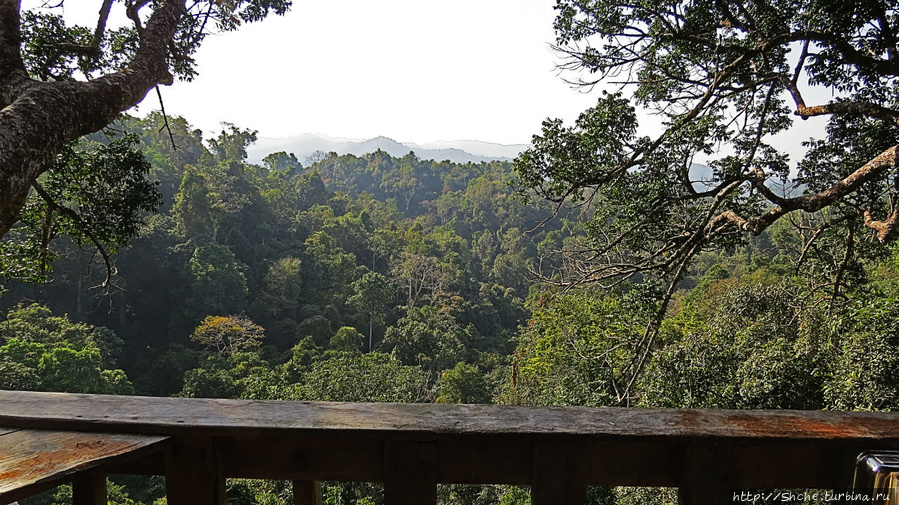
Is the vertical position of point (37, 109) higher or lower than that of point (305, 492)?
higher

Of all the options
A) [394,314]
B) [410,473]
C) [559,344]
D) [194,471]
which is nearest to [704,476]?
[410,473]

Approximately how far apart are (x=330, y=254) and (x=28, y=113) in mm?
25602

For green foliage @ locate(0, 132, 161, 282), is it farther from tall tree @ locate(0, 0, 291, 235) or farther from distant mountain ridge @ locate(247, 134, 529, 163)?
distant mountain ridge @ locate(247, 134, 529, 163)

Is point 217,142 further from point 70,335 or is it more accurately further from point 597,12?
point 597,12

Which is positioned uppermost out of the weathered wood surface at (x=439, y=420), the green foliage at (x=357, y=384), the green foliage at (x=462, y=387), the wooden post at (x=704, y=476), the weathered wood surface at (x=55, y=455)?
the weathered wood surface at (x=439, y=420)

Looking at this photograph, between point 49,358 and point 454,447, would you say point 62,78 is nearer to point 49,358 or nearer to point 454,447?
point 454,447

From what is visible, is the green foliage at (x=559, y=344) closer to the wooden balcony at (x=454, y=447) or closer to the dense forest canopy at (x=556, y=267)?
the dense forest canopy at (x=556, y=267)

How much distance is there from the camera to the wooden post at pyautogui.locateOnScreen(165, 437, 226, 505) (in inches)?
31.4

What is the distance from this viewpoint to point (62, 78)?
3.36 meters

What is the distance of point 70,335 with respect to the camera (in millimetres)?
14492

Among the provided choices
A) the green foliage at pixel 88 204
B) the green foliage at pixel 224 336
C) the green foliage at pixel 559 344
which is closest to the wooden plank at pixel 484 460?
the green foliage at pixel 88 204

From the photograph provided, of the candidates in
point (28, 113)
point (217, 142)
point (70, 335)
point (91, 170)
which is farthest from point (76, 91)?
point (217, 142)

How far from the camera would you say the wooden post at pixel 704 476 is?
2.51 ft

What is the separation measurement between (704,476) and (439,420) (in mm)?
433
